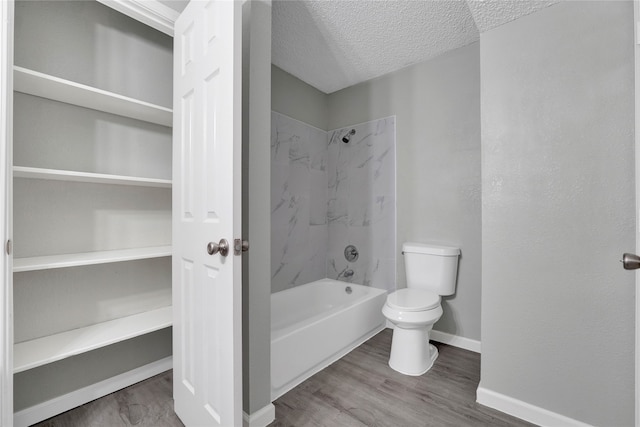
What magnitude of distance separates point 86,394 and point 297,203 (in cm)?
196

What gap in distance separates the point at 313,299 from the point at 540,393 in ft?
6.03

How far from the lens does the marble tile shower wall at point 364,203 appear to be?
8.71 ft

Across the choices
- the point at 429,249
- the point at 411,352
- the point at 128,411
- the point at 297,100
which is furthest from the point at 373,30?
the point at 128,411

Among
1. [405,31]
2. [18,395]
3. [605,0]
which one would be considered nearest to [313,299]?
[18,395]

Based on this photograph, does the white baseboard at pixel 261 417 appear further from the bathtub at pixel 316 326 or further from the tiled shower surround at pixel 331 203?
the tiled shower surround at pixel 331 203

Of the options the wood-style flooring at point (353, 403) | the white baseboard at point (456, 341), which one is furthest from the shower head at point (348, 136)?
the wood-style flooring at point (353, 403)

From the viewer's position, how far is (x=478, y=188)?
2154 millimetres

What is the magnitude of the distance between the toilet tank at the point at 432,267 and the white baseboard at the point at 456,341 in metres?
0.40

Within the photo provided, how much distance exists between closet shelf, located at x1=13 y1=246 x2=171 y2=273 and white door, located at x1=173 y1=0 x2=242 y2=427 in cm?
30

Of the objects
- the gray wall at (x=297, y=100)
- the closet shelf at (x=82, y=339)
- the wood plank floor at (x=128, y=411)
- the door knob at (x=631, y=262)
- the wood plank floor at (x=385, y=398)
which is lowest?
the wood plank floor at (x=385, y=398)

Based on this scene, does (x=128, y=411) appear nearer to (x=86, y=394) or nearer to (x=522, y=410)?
(x=86, y=394)

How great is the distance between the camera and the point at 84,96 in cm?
142

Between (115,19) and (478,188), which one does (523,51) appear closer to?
(478,188)

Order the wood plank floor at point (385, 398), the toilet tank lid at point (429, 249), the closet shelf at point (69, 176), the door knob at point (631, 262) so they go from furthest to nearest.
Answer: the toilet tank lid at point (429, 249) → the wood plank floor at point (385, 398) → the closet shelf at point (69, 176) → the door knob at point (631, 262)
